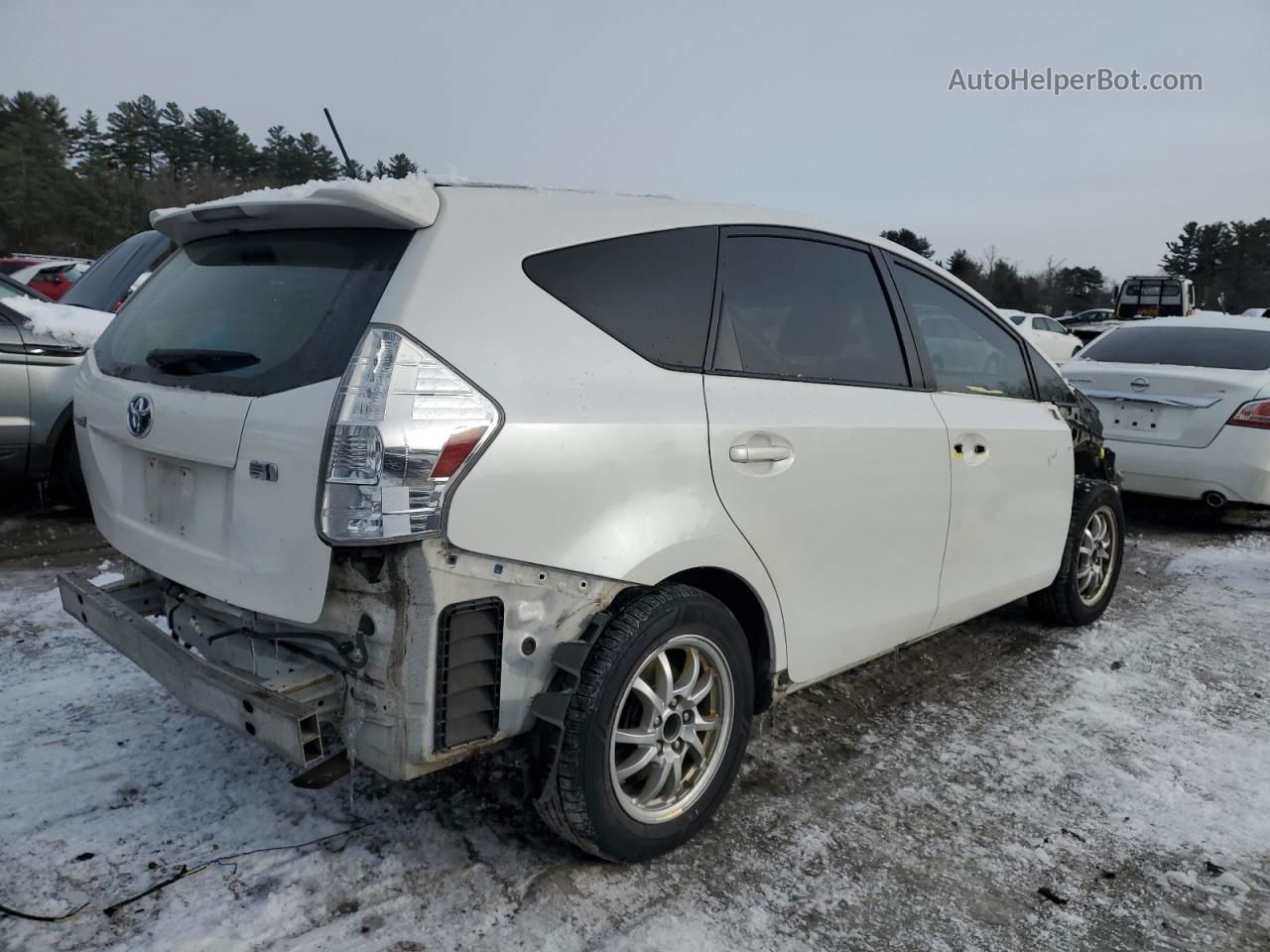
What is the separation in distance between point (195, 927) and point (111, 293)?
6244 mm

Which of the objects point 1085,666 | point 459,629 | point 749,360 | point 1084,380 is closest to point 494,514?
point 459,629

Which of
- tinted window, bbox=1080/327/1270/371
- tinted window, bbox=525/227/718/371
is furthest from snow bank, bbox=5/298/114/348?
tinted window, bbox=1080/327/1270/371

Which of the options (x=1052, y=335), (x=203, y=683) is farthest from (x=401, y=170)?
(x=1052, y=335)

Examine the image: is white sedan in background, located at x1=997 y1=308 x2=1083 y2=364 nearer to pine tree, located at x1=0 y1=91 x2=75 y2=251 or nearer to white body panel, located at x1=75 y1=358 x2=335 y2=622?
white body panel, located at x1=75 y1=358 x2=335 y2=622

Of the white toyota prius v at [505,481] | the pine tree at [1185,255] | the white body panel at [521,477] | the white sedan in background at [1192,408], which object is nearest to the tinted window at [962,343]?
the white toyota prius v at [505,481]

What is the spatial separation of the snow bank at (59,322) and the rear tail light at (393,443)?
456cm

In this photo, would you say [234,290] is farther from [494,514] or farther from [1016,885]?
[1016,885]

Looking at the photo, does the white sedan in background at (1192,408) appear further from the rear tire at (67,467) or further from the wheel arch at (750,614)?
the rear tire at (67,467)

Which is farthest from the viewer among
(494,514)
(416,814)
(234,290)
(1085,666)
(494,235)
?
(1085,666)

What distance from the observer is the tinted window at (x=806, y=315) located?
2.76m

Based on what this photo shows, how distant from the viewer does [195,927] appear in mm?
2182

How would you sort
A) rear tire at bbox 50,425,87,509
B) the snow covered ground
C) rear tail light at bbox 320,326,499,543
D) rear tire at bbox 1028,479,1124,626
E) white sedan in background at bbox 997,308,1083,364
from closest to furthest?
rear tail light at bbox 320,326,499,543, the snow covered ground, rear tire at bbox 1028,479,1124,626, rear tire at bbox 50,425,87,509, white sedan in background at bbox 997,308,1083,364

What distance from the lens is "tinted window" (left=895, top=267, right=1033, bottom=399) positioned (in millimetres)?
3496

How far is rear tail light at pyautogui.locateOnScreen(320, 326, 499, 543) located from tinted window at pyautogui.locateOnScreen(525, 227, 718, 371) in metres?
0.44
